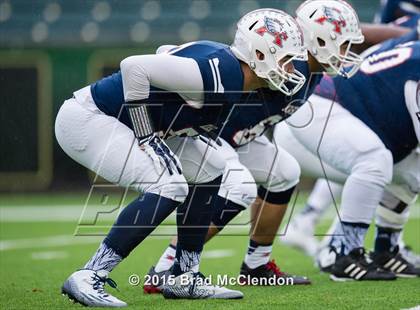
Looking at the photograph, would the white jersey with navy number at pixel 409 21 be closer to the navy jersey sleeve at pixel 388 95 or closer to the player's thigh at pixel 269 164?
the navy jersey sleeve at pixel 388 95

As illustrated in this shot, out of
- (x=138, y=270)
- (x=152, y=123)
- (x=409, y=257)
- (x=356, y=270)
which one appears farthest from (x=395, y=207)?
(x=152, y=123)

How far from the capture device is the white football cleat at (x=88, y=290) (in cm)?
378

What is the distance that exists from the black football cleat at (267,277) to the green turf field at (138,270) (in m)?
0.12

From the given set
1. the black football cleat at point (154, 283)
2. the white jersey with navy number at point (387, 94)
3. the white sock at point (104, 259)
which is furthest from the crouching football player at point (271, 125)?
the white sock at point (104, 259)

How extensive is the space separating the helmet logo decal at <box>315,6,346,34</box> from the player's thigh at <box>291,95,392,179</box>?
59 cm

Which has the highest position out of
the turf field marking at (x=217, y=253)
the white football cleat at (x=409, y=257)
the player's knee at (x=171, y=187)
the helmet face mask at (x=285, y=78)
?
the helmet face mask at (x=285, y=78)

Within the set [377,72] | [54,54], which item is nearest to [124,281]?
[377,72]

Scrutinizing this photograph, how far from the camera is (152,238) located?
7.81 metres

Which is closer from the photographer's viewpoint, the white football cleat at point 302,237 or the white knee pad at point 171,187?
the white knee pad at point 171,187

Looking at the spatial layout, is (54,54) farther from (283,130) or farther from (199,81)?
(199,81)

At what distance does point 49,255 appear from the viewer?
21.3 feet

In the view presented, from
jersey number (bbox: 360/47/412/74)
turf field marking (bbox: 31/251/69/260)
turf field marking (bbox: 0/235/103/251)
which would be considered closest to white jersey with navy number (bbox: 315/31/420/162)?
jersey number (bbox: 360/47/412/74)

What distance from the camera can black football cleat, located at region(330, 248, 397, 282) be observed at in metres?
4.79

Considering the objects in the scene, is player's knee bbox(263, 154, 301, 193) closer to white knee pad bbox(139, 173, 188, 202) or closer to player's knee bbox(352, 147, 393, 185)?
player's knee bbox(352, 147, 393, 185)
